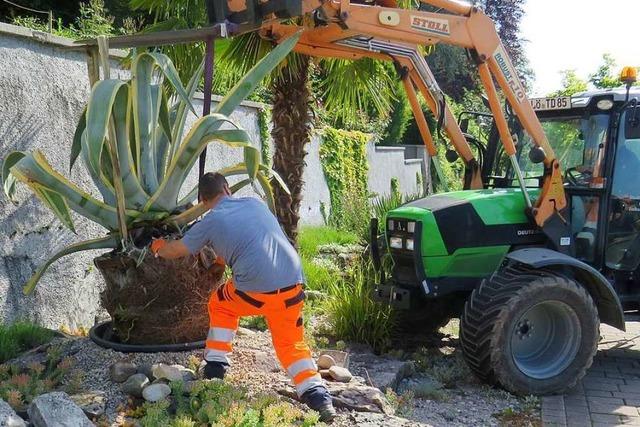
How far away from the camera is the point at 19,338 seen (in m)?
4.87

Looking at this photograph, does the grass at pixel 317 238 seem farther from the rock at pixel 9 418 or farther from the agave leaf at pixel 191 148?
the rock at pixel 9 418

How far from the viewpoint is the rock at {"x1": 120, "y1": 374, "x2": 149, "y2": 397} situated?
153 inches

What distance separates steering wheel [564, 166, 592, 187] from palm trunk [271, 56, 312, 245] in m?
2.64

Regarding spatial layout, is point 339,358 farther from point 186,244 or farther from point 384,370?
point 186,244

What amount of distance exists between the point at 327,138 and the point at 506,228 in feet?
24.1

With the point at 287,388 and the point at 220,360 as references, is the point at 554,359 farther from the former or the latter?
the point at 220,360

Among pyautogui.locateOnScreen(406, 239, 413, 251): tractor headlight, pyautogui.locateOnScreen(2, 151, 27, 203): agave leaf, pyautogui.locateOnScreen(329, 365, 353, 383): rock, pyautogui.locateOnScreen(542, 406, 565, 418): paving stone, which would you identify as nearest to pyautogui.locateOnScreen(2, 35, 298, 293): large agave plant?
pyautogui.locateOnScreen(2, 151, 27, 203): agave leaf

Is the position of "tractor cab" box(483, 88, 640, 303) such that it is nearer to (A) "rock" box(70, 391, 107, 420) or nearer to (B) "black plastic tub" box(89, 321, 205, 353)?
(B) "black plastic tub" box(89, 321, 205, 353)

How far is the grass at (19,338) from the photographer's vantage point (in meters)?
4.62

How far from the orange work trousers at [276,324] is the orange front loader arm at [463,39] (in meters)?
2.22

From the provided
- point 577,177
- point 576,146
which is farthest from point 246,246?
point 576,146

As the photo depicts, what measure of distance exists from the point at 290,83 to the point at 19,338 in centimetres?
364

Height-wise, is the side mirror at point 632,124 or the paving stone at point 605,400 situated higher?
the side mirror at point 632,124

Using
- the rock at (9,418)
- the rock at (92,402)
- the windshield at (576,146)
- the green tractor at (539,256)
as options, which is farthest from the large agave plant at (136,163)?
the windshield at (576,146)
